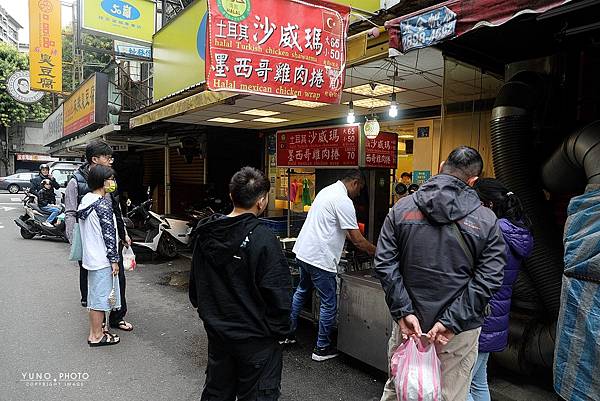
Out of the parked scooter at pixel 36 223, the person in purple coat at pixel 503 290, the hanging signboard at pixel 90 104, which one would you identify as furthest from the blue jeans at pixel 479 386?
the hanging signboard at pixel 90 104

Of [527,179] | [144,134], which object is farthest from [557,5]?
[144,134]

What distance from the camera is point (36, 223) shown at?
36.1 ft

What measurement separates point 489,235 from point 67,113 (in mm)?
16784

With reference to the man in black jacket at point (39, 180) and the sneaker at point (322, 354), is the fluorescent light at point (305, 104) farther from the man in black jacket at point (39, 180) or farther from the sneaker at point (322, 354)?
the man in black jacket at point (39, 180)

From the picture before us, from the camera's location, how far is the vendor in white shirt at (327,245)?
13.2 ft

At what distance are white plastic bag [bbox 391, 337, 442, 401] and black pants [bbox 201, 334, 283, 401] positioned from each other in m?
0.69

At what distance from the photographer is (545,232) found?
372cm

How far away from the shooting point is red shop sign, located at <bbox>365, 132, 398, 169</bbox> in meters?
6.21

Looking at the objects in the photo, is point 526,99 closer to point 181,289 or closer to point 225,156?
point 181,289

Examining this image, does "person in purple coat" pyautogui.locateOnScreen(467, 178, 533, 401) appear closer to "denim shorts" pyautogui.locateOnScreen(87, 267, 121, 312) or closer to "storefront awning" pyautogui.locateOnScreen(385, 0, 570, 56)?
"storefront awning" pyautogui.locateOnScreen(385, 0, 570, 56)

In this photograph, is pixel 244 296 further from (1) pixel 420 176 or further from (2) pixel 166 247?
(2) pixel 166 247

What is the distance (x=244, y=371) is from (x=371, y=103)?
18.6 feet

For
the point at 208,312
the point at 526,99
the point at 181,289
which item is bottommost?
the point at 181,289

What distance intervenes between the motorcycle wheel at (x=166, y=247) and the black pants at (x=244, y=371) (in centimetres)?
684
